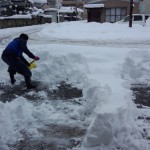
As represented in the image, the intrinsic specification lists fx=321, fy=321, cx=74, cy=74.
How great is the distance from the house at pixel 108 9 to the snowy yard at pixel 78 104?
2595 centimetres

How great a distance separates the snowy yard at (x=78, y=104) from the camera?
14.7 ft

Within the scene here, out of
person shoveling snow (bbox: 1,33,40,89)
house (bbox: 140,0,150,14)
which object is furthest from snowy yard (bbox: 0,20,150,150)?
house (bbox: 140,0,150,14)

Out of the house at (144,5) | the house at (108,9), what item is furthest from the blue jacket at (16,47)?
the house at (144,5)

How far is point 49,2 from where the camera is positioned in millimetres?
Answer: 62219

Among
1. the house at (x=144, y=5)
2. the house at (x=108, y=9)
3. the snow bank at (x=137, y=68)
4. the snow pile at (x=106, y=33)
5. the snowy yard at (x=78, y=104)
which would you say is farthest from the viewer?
the house at (x=144, y=5)

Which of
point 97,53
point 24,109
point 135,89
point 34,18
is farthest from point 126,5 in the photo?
point 24,109

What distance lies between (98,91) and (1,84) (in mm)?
3116

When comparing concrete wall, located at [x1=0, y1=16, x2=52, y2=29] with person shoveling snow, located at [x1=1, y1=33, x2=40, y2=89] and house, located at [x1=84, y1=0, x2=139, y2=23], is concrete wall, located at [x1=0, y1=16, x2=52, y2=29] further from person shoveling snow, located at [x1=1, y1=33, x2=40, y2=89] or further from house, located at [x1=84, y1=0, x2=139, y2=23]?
person shoveling snow, located at [x1=1, y1=33, x2=40, y2=89]

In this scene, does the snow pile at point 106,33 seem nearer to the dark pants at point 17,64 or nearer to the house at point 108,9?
the house at point 108,9

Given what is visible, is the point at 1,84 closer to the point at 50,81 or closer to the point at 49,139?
the point at 50,81

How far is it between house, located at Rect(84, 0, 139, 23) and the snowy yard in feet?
85.2

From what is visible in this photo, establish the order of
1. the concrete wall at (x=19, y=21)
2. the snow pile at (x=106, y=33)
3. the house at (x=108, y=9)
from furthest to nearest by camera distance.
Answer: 1. the house at (x=108, y=9)
2. the concrete wall at (x=19, y=21)
3. the snow pile at (x=106, y=33)

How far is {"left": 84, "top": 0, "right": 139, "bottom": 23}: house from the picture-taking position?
115 feet

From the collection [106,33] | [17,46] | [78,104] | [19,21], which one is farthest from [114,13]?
[78,104]
